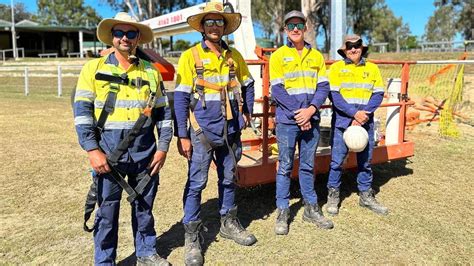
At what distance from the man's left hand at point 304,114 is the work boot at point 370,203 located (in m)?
1.40

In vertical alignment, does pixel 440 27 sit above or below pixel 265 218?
above

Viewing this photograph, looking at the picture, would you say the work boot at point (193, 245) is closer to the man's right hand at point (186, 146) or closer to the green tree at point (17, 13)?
the man's right hand at point (186, 146)

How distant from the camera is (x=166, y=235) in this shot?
402 cm

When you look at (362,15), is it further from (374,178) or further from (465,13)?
(374,178)

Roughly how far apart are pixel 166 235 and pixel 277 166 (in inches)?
52.1

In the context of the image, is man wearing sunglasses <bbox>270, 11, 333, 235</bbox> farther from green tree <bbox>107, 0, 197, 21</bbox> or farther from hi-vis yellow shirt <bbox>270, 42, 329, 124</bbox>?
green tree <bbox>107, 0, 197, 21</bbox>

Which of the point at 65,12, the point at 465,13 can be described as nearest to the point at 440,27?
the point at 465,13

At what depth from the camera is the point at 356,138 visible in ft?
13.9

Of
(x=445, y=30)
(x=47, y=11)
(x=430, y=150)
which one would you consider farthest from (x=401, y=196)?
(x=445, y=30)

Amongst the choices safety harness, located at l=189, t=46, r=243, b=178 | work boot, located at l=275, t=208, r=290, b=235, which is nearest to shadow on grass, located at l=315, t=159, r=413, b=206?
work boot, located at l=275, t=208, r=290, b=235

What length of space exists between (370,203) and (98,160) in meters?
2.98

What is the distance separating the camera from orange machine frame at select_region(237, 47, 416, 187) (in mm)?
4316

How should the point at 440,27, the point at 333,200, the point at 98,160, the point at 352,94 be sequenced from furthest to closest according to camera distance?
the point at 440,27 → the point at 333,200 → the point at 352,94 → the point at 98,160

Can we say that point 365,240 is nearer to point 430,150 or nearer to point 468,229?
point 468,229
